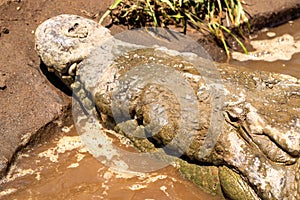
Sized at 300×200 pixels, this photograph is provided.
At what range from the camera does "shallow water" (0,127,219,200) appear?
3.66 metres

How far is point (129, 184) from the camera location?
3734 mm

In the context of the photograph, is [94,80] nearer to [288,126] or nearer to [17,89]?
[17,89]

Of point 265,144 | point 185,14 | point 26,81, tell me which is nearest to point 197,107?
point 265,144

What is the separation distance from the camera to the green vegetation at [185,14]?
514 centimetres

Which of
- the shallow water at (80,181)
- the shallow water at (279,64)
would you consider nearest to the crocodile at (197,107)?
the shallow water at (80,181)

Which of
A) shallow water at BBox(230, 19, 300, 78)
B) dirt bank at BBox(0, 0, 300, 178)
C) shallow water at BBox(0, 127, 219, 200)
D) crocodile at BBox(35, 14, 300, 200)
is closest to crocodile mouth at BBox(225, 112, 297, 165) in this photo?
crocodile at BBox(35, 14, 300, 200)

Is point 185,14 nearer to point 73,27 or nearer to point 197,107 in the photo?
point 73,27

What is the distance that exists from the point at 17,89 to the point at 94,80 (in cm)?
75

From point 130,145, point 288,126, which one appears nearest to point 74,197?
point 130,145

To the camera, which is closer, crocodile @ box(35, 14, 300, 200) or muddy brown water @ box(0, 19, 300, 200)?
crocodile @ box(35, 14, 300, 200)

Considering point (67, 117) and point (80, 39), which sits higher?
point (80, 39)

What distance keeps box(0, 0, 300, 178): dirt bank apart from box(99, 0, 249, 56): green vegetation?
0.14 metres

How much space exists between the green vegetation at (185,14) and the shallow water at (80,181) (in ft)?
5.35

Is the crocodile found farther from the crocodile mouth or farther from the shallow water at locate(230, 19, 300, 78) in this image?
Answer: the shallow water at locate(230, 19, 300, 78)
